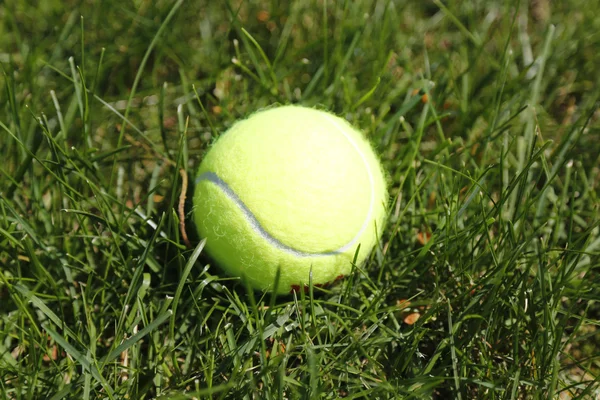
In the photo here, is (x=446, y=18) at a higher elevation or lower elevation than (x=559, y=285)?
higher

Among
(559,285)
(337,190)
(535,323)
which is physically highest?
(337,190)

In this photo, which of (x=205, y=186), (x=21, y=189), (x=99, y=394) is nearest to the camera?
(x=99, y=394)

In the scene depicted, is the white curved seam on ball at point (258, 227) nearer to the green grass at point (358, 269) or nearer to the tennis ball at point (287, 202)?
the tennis ball at point (287, 202)

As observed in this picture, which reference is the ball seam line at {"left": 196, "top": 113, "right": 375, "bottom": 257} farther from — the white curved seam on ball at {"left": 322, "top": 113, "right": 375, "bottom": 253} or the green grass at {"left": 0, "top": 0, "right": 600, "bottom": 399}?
the green grass at {"left": 0, "top": 0, "right": 600, "bottom": 399}

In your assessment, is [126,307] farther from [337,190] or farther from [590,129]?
[590,129]

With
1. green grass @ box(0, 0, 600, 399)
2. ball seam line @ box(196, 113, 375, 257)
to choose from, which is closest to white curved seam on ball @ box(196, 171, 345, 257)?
ball seam line @ box(196, 113, 375, 257)

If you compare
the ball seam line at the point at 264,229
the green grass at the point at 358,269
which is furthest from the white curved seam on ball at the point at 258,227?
the green grass at the point at 358,269

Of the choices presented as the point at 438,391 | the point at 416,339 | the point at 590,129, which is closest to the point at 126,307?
the point at 416,339
